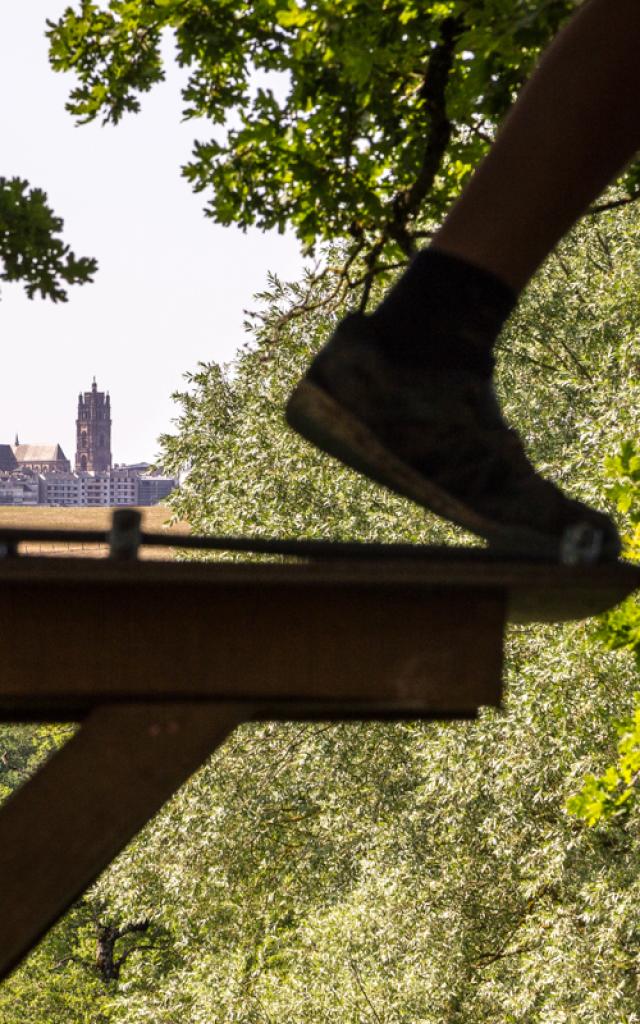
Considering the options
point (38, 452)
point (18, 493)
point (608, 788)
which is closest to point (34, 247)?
point (608, 788)

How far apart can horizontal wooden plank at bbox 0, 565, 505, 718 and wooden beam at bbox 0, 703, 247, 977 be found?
37 millimetres

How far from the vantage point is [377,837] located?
1289 cm

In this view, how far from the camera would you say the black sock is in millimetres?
1607

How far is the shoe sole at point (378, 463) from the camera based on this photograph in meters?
1.56

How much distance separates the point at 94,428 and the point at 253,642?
146359 millimetres

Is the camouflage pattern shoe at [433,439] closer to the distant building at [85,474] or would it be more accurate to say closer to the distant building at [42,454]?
the distant building at [85,474]

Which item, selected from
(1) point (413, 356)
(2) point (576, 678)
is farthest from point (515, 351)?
(1) point (413, 356)

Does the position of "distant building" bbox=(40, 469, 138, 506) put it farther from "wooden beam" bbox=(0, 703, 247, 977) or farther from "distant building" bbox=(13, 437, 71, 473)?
"wooden beam" bbox=(0, 703, 247, 977)

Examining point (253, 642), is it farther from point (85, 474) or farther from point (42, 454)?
point (85, 474)

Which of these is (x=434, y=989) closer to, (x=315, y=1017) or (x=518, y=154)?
(x=315, y=1017)

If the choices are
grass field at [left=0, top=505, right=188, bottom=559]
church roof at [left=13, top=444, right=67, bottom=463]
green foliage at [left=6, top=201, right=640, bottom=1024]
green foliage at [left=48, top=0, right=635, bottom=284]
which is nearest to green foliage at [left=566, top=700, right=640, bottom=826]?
green foliage at [left=48, top=0, right=635, bottom=284]

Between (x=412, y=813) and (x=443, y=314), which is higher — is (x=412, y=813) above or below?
below

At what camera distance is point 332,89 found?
3.43 metres

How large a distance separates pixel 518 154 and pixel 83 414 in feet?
483
